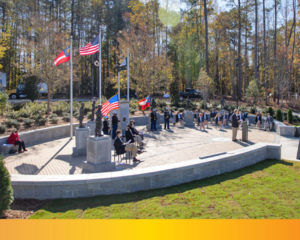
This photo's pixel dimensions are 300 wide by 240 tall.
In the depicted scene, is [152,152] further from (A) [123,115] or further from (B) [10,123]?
(B) [10,123]

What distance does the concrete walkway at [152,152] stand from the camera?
10.1 metres

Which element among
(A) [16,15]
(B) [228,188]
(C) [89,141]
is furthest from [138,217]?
(A) [16,15]

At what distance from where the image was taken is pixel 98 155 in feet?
30.8

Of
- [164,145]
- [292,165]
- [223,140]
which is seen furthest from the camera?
[223,140]

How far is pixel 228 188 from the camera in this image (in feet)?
25.6

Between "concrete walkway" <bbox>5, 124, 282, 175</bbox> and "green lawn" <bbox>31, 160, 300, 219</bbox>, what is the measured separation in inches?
109

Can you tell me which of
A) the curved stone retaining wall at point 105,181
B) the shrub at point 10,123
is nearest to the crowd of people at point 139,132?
the curved stone retaining wall at point 105,181

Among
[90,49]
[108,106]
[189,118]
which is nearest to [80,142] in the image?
[108,106]

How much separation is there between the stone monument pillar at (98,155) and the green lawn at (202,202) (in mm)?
2333

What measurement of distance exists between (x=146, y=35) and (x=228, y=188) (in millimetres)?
26196

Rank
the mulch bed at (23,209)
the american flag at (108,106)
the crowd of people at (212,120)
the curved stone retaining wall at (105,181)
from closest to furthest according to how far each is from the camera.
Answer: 1. the mulch bed at (23,209)
2. the curved stone retaining wall at (105,181)
3. the american flag at (108,106)
4. the crowd of people at (212,120)

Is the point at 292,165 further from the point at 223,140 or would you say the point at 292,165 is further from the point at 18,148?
the point at 18,148

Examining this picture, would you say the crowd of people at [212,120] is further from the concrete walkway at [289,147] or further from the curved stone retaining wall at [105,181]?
the curved stone retaining wall at [105,181]

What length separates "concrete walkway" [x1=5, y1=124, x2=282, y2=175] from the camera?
33.2ft
